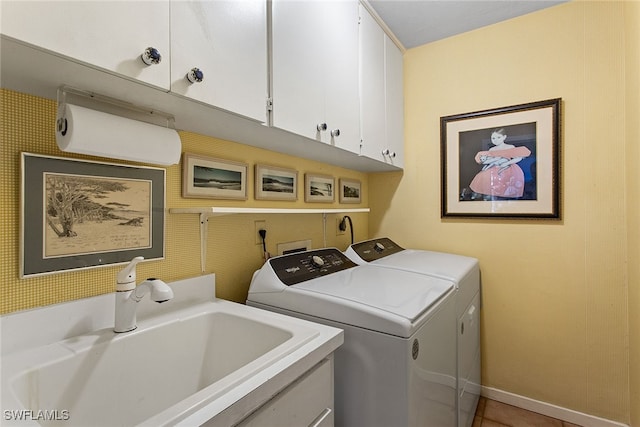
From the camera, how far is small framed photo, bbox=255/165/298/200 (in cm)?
163

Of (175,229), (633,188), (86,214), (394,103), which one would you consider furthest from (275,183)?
(633,188)

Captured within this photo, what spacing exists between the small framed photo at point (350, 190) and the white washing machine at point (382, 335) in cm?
96

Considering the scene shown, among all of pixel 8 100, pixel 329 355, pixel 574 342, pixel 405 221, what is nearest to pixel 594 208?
pixel 574 342

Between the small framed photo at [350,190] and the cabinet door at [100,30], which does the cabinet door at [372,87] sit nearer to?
the small framed photo at [350,190]

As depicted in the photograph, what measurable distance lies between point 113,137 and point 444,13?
2.05 meters

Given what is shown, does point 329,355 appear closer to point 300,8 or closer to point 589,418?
point 300,8

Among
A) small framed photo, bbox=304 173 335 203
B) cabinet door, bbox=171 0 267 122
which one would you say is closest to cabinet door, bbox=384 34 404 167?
small framed photo, bbox=304 173 335 203

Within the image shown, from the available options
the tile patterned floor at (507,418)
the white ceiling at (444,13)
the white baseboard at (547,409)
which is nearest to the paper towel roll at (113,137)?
the white ceiling at (444,13)

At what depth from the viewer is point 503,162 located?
6.79 ft

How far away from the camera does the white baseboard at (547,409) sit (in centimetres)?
184

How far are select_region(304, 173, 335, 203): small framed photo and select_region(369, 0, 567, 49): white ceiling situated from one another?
3.58ft

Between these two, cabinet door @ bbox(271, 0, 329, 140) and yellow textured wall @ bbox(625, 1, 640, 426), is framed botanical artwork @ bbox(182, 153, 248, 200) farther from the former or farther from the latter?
yellow textured wall @ bbox(625, 1, 640, 426)

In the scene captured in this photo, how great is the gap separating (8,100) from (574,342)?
285 centimetres

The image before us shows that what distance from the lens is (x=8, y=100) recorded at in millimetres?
869
